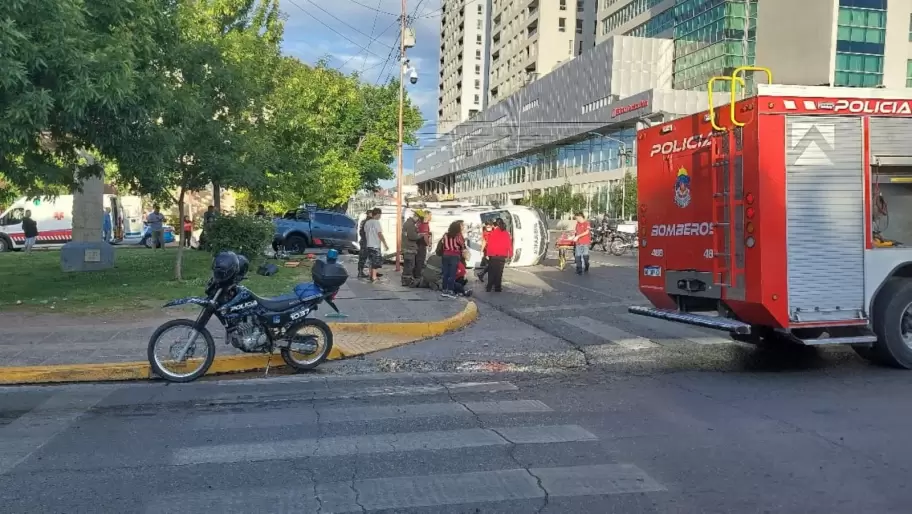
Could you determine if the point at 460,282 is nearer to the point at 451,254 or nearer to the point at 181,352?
the point at 451,254

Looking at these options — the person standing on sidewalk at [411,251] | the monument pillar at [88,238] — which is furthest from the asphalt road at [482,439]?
the monument pillar at [88,238]

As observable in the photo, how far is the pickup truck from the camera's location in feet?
91.1

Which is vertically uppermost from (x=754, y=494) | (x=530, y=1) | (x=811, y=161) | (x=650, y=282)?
(x=530, y=1)

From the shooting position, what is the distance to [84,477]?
16.4 feet

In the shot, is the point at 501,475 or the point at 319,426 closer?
the point at 501,475

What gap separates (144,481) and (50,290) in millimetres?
11375

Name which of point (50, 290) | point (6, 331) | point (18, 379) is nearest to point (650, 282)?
point (18, 379)

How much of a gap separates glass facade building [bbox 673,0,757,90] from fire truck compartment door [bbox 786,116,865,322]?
4832 centimetres

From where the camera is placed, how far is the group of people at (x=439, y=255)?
1550cm

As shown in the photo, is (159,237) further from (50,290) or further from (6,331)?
(6,331)

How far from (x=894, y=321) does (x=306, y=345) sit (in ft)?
20.6

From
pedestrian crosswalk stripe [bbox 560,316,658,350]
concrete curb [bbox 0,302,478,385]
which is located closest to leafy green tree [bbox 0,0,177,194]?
concrete curb [bbox 0,302,478,385]

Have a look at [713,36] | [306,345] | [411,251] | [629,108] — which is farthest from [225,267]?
[713,36]

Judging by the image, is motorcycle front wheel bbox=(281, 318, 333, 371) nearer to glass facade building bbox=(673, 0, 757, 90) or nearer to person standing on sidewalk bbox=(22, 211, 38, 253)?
person standing on sidewalk bbox=(22, 211, 38, 253)
